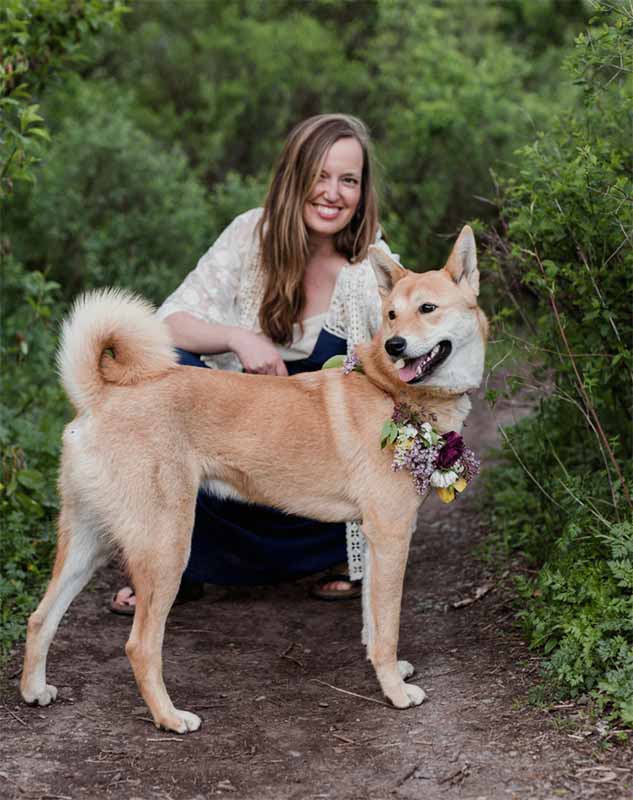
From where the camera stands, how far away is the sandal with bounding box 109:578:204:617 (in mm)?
4172

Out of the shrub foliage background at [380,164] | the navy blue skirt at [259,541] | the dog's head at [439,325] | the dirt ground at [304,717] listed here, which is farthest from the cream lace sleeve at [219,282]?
the dirt ground at [304,717]

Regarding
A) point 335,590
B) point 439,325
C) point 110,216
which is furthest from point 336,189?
point 110,216

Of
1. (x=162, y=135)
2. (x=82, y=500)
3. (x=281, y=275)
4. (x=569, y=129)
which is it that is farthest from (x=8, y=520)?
(x=162, y=135)

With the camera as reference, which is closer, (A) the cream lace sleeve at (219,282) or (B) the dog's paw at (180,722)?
(B) the dog's paw at (180,722)

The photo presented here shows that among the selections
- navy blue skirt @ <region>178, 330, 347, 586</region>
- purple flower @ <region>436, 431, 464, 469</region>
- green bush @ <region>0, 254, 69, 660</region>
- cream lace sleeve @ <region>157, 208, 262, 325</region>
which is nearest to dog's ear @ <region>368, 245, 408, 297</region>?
purple flower @ <region>436, 431, 464, 469</region>

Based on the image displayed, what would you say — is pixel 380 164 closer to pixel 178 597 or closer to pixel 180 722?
pixel 178 597

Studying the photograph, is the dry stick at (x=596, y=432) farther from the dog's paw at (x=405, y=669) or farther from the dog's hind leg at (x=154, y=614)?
the dog's hind leg at (x=154, y=614)

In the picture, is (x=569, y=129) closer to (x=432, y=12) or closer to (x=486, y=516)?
(x=486, y=516)

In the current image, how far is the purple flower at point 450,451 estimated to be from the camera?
3.30m

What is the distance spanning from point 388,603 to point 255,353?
1277mm

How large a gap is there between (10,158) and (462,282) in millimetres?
2136

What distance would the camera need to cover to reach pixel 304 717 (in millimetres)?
3271

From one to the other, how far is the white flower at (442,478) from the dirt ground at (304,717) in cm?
70

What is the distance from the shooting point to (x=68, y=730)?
312 cm
